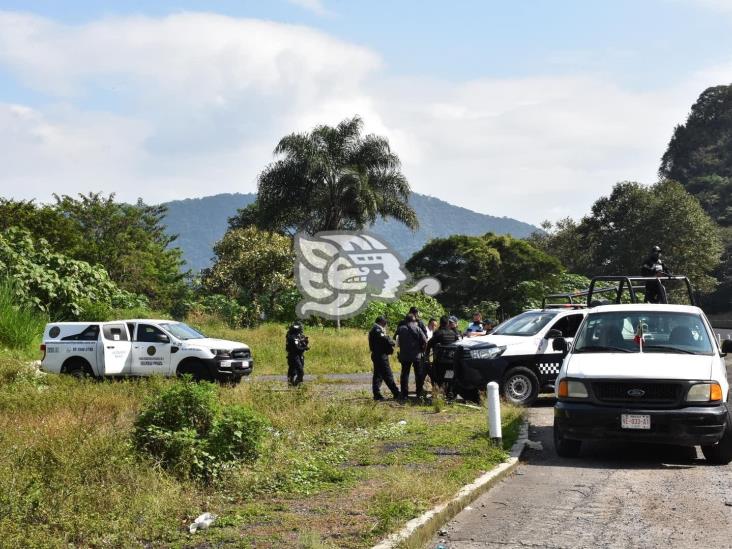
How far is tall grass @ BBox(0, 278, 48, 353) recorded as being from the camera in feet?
80.4

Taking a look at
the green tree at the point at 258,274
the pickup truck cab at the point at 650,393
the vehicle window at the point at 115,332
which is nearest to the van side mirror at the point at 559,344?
the pickup truck cab at the point at 650,393

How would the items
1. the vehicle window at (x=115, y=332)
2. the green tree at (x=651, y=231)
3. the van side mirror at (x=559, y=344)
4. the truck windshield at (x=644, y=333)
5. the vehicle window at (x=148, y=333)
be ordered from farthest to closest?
the green tree at (x=651, y=231) < the vehicle window at (x=148, y=333) < the vehicle window at (x=115, y=332) < the van side mirror at (x=559, y=344) < the truck windshield at (x=644, y=333)

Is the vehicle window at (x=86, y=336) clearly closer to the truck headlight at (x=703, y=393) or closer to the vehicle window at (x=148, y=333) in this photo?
the vehicle window at (x=148, y=333)

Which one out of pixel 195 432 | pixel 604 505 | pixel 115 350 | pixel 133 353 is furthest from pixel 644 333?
pixel 115 350

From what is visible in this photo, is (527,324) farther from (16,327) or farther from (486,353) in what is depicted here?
(16,327)

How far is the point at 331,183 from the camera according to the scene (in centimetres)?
4378

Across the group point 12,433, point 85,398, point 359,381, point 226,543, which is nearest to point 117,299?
point 359,381

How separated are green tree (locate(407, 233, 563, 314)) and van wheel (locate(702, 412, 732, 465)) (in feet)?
163

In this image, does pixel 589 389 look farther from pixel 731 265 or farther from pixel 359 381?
pixel 731 265

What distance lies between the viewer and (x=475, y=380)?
54.2ft

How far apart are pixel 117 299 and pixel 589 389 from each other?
1035 inches

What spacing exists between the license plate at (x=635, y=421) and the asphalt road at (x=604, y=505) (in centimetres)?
52

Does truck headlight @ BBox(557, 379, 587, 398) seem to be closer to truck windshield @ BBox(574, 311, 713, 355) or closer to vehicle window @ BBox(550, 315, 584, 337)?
truck windshield @ BBox(574, 311, 713, 355)

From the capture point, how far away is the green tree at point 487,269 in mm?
63844
